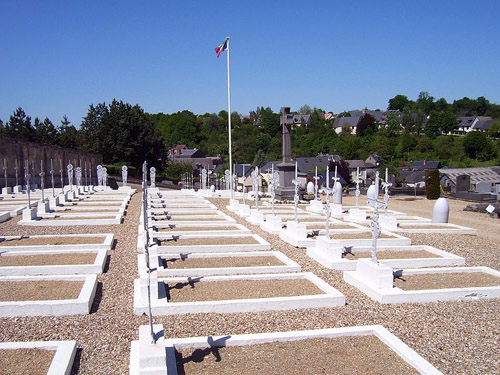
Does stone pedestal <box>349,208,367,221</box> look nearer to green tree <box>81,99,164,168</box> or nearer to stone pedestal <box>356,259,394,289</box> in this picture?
stone pedestal <box>356,259,394,289</box>

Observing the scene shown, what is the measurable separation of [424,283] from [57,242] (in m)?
8.79

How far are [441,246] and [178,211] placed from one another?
1045 centimetres

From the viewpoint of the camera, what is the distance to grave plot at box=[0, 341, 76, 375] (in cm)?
448

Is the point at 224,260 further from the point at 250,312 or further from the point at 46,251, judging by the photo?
the point at 46,251

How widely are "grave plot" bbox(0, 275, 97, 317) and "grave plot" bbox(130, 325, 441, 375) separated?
69.8 inches

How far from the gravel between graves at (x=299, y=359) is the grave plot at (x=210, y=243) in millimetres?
5382

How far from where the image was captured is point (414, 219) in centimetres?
1659

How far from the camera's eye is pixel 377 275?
7.39 meters

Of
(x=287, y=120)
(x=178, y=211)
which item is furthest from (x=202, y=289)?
(x=287, y=120)

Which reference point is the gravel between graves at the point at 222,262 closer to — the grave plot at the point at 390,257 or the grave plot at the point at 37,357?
the grave plot at the point at 390,257

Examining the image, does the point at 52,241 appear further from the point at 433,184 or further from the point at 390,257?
the point at 433,184

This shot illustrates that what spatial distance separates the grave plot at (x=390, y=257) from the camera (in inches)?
365

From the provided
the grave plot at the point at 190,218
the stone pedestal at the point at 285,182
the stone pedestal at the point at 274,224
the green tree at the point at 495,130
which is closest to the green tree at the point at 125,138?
the stone pedestal at the point at 285,182

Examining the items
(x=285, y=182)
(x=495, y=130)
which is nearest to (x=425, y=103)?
(x=495, y=130)
